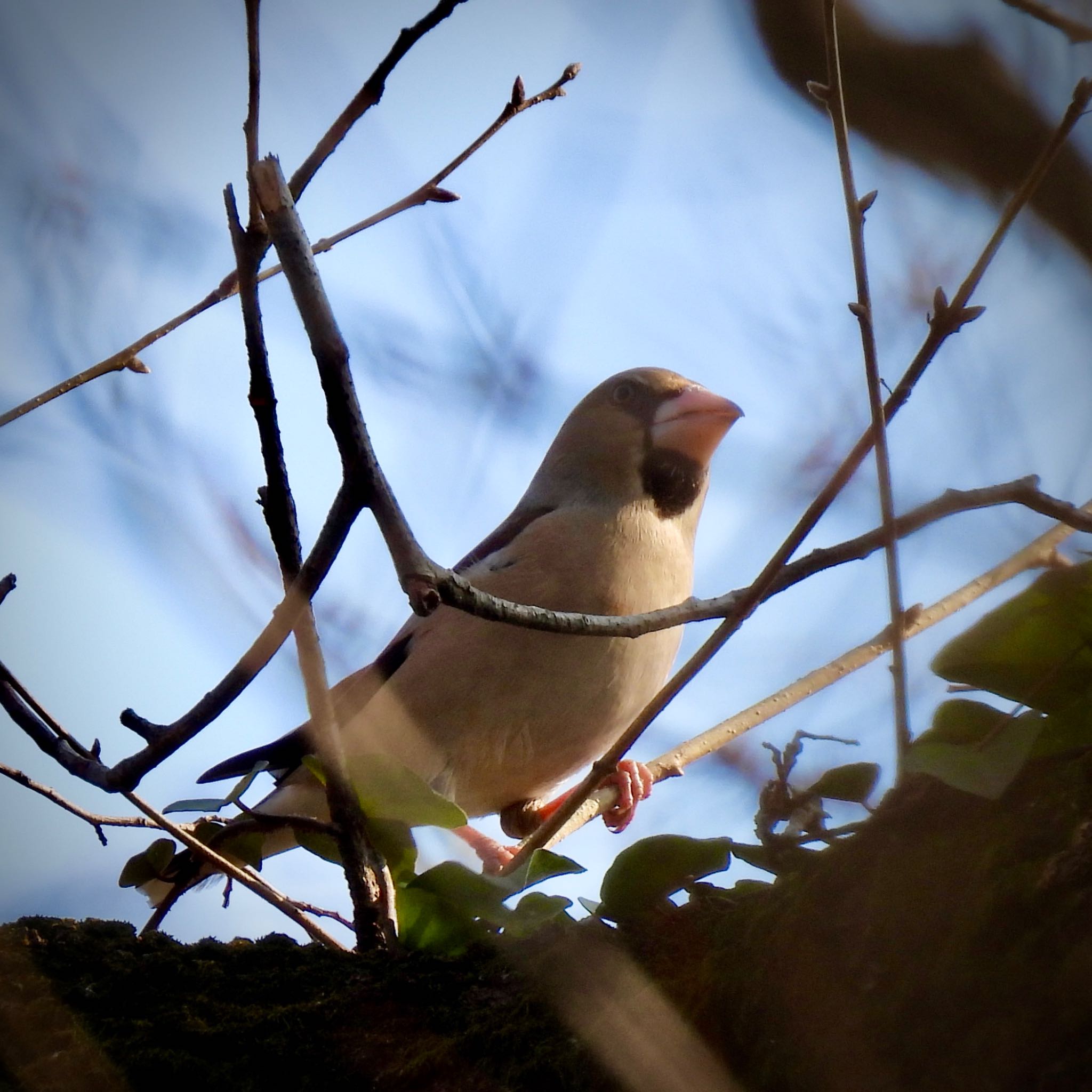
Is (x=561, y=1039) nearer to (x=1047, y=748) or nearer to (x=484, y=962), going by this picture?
(x=484, y=962)

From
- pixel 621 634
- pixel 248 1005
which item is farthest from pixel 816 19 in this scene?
pixel 248 1005

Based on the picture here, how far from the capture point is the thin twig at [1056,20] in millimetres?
2137

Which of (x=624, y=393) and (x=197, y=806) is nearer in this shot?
Result: (x=197, y=806)

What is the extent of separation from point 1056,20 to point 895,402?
115 cm

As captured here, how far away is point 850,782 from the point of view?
6.37ft

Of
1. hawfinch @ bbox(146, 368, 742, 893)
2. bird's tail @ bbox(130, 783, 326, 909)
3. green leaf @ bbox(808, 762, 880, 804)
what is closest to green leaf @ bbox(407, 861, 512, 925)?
bird's tail @ bbox(130, 783, 326, 909)

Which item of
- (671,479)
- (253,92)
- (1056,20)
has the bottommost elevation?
(253,92)

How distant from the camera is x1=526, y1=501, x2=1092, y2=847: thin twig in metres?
2.36

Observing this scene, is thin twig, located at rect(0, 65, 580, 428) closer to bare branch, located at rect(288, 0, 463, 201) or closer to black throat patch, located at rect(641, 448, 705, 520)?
bare branch, located at rect(288, 0, 463, 201)

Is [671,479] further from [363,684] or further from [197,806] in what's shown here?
[197,806]

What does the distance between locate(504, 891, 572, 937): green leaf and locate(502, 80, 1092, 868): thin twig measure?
0.95 ft

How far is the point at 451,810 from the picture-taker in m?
2.11

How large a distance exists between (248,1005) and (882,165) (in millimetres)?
3509

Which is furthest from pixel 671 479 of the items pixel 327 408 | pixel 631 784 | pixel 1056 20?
pixel 327 408
